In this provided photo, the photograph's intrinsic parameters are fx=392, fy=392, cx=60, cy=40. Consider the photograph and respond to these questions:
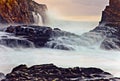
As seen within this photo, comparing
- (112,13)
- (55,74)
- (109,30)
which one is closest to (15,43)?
(109,30)

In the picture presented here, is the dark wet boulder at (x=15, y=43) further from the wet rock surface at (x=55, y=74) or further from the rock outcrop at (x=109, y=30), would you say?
the wet rock surface at (x=55, y=74)

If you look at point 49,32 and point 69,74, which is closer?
point 69,74

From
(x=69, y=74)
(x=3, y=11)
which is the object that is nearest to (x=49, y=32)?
(x=69, y=74)

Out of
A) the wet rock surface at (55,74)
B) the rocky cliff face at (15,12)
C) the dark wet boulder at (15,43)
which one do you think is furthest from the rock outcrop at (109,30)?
the rocky cliff face at (15,12)

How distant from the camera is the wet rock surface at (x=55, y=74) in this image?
72.6 ft

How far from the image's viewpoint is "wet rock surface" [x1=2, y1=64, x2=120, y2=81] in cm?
2214

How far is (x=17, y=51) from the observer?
34.0 m

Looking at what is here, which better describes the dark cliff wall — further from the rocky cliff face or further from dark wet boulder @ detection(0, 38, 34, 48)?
the rocky cliff face

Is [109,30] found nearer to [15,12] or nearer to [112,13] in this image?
[112,13]

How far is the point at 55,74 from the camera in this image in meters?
22.8

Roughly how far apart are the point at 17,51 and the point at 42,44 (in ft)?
18.2

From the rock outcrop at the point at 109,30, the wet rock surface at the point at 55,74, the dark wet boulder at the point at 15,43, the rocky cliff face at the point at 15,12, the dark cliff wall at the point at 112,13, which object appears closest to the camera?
the wet rock surface at the point at 55,74

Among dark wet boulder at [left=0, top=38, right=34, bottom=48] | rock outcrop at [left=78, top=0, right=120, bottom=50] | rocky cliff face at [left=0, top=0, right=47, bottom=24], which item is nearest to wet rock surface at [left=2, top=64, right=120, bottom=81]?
dark wet boulder at [left=0, top=38, right=34, bottom=48]

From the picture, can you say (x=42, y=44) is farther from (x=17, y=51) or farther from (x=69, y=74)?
(x=69, y=74)
